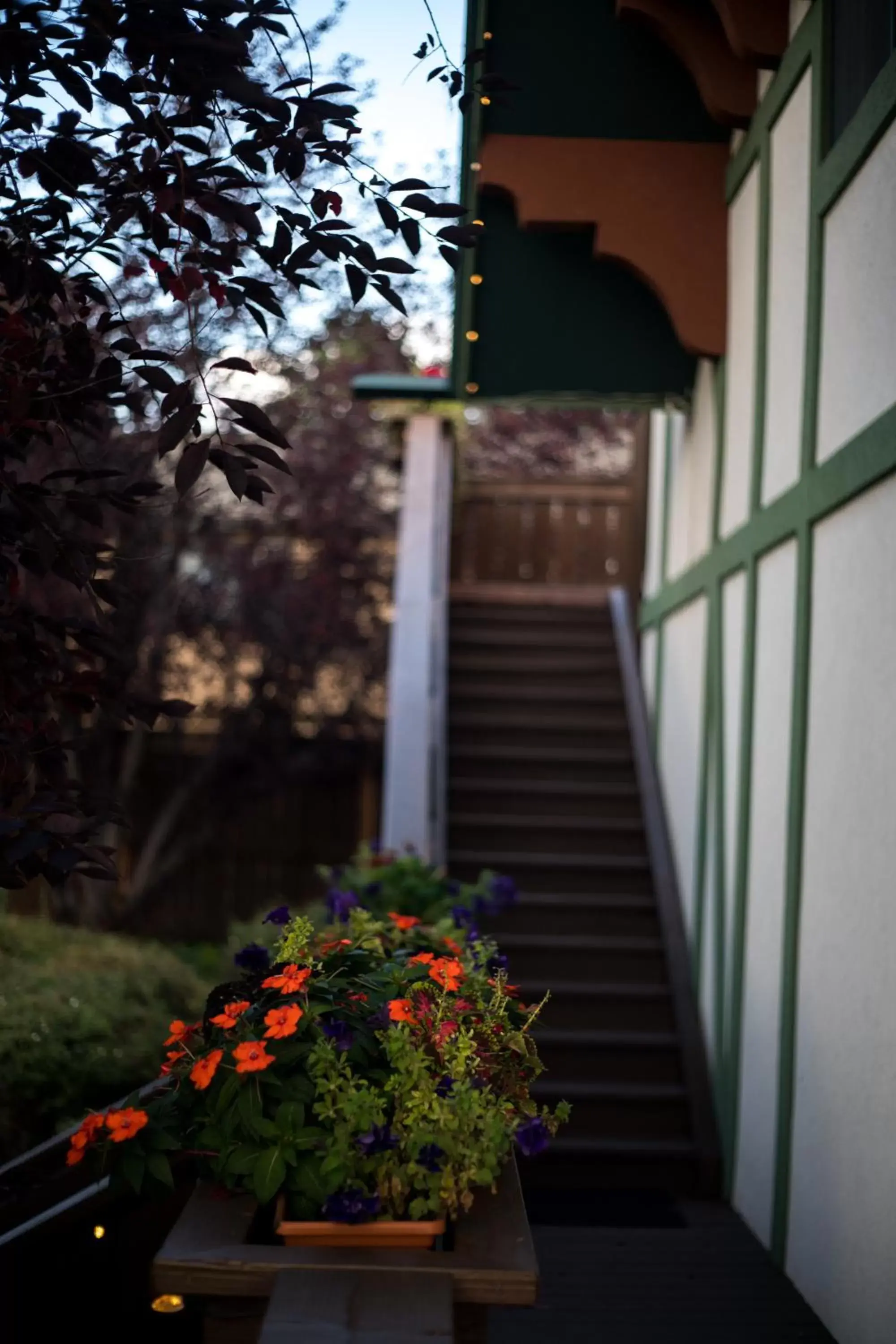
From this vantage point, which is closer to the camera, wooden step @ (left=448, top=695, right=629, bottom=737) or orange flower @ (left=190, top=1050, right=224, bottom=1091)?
orange flower @ (left=190, top=1050, right=224, bottom=1091)

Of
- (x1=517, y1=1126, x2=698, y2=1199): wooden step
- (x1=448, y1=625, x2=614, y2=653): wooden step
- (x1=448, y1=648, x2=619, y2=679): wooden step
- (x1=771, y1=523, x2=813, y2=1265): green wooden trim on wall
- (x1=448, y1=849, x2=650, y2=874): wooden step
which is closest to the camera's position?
(x1=771, y1=523, x2=813, y2=1265): green wooden trim on wall

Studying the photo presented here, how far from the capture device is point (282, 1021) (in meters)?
2.48

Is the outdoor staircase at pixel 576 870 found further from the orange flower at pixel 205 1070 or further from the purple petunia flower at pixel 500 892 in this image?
the orange flower at pixel 205 1070

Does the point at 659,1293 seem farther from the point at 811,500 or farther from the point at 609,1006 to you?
the point at 811,500

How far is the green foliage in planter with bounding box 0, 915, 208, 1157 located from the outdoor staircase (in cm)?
147

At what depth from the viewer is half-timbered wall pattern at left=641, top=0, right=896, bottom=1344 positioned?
3309 millimetres

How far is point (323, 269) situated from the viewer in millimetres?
9102

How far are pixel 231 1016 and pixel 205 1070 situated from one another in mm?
143

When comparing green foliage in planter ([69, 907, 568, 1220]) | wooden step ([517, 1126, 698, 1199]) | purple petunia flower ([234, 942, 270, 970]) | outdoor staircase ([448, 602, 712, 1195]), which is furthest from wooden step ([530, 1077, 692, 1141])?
green foliage in planter ([69, 907, 568, 1220])

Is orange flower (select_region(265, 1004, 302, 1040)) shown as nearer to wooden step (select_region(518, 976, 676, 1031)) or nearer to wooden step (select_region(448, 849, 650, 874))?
wooden step (select_region(518, 976, 676, 1031))

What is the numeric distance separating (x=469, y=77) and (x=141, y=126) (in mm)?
955

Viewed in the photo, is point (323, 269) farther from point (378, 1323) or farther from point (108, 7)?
point (378, 1323)

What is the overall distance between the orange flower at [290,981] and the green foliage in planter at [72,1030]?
177 cm

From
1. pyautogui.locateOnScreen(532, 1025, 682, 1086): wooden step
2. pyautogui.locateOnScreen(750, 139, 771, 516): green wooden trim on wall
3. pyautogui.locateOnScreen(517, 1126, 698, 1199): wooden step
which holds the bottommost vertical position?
pyautogui.locateOnScreen(517, 1126, 698, 1199): wooden step
